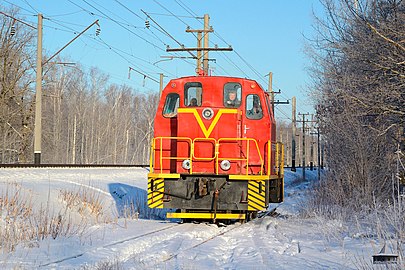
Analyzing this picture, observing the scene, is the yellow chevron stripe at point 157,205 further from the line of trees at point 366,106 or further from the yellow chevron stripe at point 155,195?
the line of trees at point 366,106

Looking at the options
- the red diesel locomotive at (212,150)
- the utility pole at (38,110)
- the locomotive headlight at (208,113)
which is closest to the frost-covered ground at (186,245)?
the red diesel locomotive at (212,150)

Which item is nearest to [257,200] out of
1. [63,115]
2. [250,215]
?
[250,215]

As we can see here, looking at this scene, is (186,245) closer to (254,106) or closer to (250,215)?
(254,106)

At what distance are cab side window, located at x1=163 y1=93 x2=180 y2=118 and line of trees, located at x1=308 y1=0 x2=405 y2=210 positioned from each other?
13.1 ft

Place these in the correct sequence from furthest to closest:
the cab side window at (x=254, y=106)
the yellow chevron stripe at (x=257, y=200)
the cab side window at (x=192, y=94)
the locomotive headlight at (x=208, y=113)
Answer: the cab side window at (x=192, y=94)
the cab side window at (x=254, y=106)
the locomotive headlight at (x=208, y=113)
the yellow chevron stripe at (x=257, y=200)

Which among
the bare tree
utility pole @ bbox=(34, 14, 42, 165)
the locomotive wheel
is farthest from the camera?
the bare tree

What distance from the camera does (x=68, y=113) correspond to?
62094 millimetres

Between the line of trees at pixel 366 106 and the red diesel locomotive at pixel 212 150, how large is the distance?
2.32 meters

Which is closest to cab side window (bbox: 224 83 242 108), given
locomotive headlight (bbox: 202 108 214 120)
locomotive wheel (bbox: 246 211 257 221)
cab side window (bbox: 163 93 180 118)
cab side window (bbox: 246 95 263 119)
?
cab side window (bbox: 246 95 263 119)

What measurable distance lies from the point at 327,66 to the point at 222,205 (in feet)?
34.4

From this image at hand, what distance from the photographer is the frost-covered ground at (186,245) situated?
24.1 feet

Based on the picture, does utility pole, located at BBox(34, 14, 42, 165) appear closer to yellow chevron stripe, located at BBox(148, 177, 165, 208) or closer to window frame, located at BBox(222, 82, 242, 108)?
yellow chevron stripe, located at BBox(148, 177, 165, 208)

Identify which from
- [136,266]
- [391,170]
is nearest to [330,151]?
[391,170]

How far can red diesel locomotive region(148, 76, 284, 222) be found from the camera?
11938 mm
